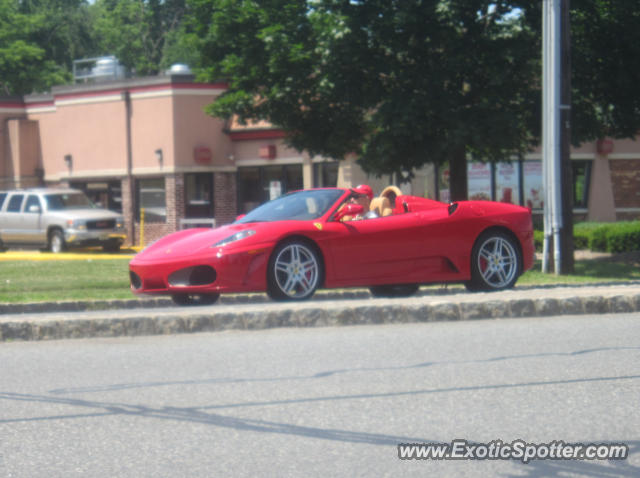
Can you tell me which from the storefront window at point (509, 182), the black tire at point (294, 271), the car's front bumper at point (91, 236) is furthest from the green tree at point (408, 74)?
the storefront window at point (509, 182)

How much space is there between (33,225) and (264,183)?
8601mm

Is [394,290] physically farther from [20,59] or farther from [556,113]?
[20,59]

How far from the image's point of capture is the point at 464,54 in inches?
751

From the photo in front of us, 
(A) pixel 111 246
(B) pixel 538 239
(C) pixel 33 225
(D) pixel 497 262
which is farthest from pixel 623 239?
(C) pixel 33 225

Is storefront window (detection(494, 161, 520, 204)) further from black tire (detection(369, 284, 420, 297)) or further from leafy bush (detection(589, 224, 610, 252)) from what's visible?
black tire (detection(369, 284, 420, 297))

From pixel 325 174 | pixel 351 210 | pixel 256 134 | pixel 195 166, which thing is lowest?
pixel 351 210

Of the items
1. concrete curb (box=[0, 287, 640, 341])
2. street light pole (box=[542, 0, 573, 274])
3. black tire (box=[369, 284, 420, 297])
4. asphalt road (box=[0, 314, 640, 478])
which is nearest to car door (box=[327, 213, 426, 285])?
black tire (box=[369, 284, 420, 297])

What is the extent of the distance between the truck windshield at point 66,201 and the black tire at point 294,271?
20094mm

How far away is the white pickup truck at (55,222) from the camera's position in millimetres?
28866

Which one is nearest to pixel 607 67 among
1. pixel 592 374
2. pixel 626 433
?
pixel 592 374

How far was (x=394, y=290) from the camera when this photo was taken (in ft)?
41.4

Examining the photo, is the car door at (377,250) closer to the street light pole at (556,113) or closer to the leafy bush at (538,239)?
the street light pole at (556,113)

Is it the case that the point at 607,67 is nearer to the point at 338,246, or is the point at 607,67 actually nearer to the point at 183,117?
the point at 338,246

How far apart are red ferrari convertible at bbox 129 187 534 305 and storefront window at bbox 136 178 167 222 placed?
23.4m
